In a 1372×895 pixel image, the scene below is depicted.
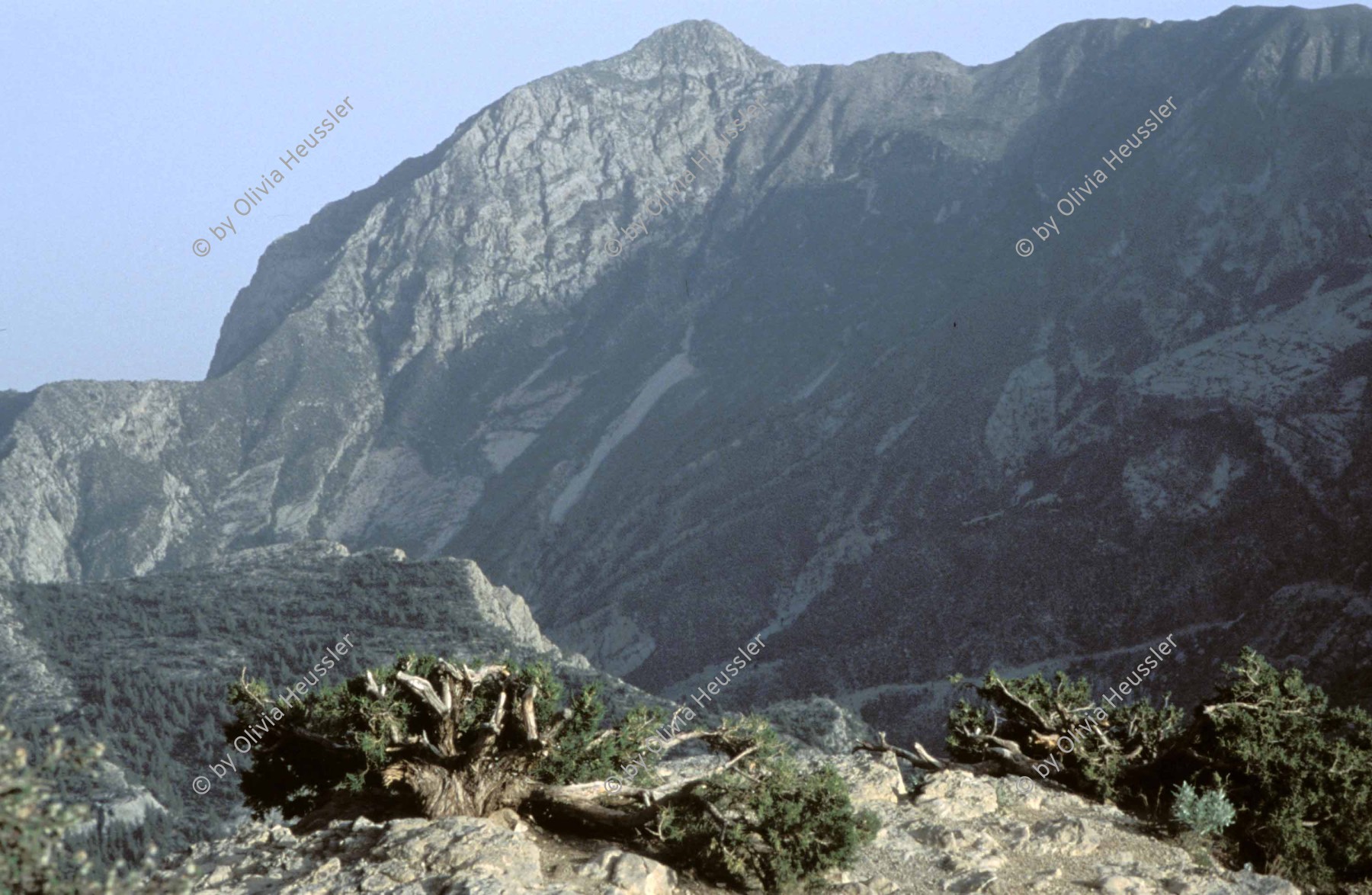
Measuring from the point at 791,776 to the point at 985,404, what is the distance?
126805 millimetres

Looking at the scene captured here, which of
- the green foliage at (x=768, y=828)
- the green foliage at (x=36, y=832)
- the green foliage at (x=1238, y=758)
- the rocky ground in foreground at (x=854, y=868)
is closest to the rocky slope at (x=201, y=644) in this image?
the green foliage at (x=1238, y=758)

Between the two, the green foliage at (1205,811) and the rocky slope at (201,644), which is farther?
the rocky slope at (201,644)

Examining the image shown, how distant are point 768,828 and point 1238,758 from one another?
9.22m

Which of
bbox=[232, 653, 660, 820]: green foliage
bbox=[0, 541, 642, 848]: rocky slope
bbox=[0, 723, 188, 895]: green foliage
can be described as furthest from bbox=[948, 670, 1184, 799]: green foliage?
bbox=[0, 541, 642, 848]: rocky slope

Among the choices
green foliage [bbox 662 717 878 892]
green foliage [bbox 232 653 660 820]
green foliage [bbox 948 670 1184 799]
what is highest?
green foliage [bbox 948 670 1184 799]

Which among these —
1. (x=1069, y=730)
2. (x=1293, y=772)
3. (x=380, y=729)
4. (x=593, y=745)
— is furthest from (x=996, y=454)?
(x=380, y=729)

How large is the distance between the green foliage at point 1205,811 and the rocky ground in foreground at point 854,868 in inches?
23.0

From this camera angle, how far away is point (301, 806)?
22.0 m

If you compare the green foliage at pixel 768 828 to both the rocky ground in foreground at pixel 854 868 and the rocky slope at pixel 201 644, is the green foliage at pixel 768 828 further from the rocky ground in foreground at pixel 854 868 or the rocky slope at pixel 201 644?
the rocky slope at pixel 201 644

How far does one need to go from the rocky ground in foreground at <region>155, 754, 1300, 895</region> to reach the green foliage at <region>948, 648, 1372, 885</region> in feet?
3.61

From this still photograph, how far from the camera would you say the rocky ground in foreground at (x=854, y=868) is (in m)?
14.5

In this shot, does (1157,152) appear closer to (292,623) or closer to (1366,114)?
(1366,114)

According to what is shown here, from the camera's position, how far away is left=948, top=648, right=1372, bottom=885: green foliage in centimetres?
1755

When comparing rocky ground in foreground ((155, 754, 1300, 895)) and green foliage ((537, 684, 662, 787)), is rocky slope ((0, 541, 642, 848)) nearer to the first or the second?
green foliage ((537, 684, 662, 787))
